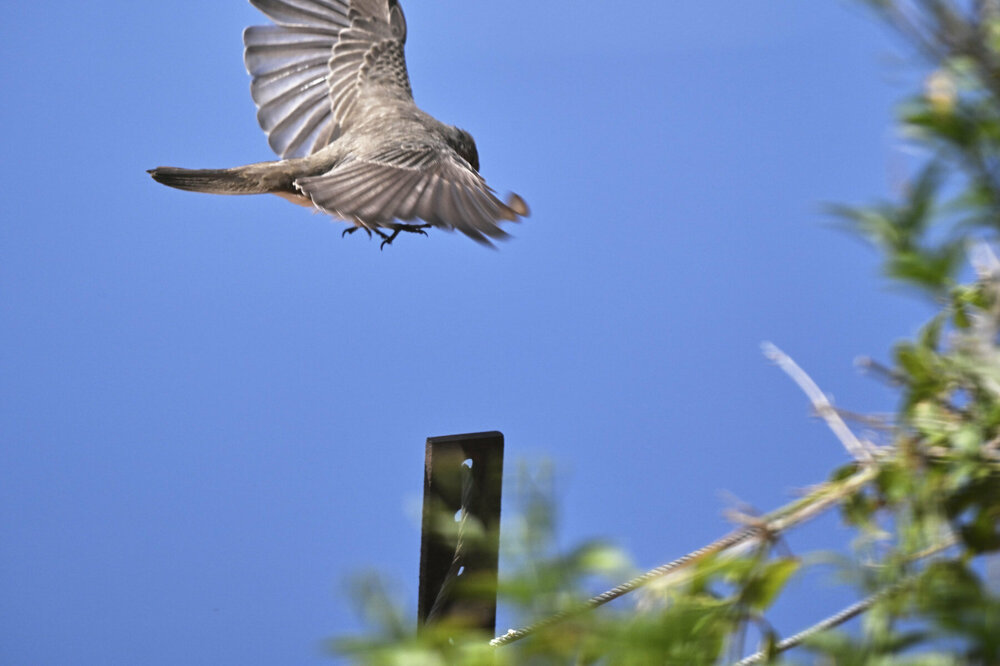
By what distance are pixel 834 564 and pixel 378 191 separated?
63.4 inches

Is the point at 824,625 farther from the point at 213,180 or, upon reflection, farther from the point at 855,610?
the point at 213,180

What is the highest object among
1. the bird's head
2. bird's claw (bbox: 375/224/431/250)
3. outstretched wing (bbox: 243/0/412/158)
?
outstretched wing (bbox: 243/0/412/158)

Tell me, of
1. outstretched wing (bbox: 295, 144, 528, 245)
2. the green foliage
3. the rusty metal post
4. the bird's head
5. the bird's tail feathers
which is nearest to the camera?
the green foliage

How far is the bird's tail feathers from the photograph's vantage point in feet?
7.45

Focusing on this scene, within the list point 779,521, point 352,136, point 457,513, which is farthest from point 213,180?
point 779,521

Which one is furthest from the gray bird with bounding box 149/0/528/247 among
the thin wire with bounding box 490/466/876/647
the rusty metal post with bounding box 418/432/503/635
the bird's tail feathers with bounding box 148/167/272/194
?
the thin wire with bounding box 490/466/876/647

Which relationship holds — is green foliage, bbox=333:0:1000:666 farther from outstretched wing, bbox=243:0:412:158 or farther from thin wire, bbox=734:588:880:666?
outstretched wing, bbox=243:0:412:158

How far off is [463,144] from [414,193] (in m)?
0.78

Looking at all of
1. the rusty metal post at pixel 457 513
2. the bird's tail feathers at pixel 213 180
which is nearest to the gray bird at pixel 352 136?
the bird's tail feathers at pixel 213 180

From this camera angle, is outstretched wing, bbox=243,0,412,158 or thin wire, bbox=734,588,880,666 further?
outstretched wing, bbox=243,0,412,158

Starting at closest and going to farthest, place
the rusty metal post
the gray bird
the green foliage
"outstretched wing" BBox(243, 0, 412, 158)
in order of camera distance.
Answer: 1. the green foliage
2. the rusty metal post
3. the gray bird
4. "outstretched wing" BBox(243, 0, 412, 158)

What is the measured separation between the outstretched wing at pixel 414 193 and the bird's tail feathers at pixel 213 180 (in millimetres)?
249

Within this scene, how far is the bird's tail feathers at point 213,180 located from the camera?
2.27 metres

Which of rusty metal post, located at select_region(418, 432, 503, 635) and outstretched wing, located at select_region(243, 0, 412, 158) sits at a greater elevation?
outstretched wing, located at select_region(243, 0, 412, 158)
